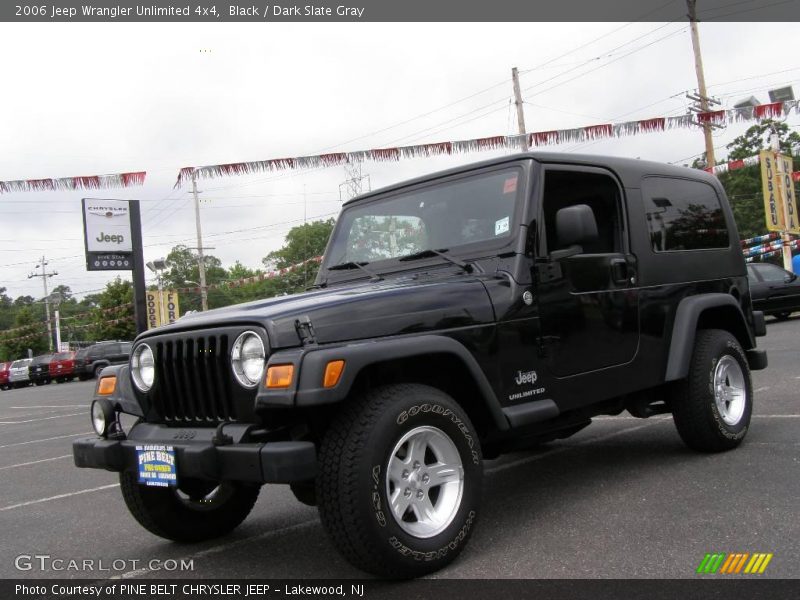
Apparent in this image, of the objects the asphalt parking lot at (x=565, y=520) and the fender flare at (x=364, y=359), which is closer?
the fender flare at (x=364, y=359)

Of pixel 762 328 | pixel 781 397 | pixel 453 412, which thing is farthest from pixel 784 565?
pixel 781 397

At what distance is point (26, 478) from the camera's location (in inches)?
304

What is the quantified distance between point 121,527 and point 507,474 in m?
2.71

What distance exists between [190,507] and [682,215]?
3984 mm

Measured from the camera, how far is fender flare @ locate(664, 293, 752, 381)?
16.4 ft

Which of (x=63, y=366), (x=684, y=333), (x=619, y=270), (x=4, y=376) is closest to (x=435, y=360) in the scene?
(x=619, y=270)

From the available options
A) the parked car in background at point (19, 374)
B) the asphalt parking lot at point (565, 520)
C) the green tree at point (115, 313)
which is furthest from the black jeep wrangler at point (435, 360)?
the green tree at point (115, 313)

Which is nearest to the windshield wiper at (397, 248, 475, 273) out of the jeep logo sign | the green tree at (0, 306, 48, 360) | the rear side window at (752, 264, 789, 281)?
→ the rear side window at (752, 264, 789, 281)

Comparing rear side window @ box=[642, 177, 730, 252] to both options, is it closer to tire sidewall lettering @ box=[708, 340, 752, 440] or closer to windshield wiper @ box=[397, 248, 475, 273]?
tire sidewall lettering @ box=[708, 340, 752, 440]

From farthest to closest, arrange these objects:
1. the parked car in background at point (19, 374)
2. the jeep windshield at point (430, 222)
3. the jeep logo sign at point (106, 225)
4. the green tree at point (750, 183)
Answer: the green tree at point (750, 183) → the parked car in background at point (19, 374) → the jeep logo sign at point (106, 225) → the jeep windshield at point (430, 222)

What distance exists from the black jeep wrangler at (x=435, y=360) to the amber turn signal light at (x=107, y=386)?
1 cm

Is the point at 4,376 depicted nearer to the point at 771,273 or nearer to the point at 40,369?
the point at 40,369

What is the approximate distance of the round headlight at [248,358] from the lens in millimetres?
3295

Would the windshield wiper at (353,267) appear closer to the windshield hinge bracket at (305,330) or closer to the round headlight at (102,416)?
the windshield hinge bracket at (305,330)
